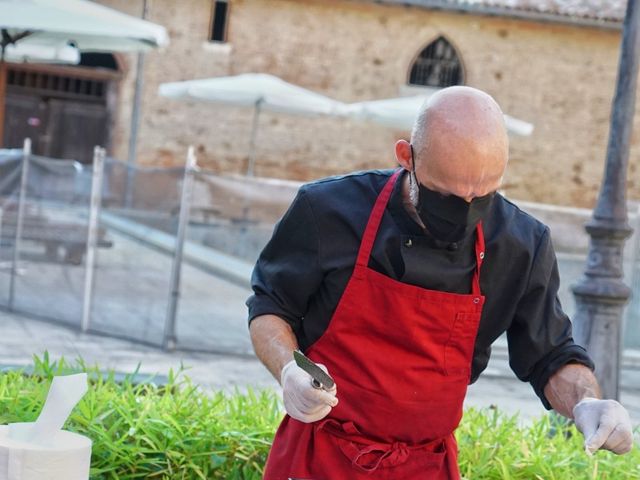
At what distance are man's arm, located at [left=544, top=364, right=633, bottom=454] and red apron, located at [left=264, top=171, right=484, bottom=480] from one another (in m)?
0.23

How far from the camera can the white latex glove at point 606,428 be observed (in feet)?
7.47

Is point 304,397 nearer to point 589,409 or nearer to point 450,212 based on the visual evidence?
point 450,212

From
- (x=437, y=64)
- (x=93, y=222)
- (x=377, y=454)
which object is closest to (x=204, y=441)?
(x=377, y=454)

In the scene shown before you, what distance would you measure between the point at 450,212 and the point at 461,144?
5.5 inches

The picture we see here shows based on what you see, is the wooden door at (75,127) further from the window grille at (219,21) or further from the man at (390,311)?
the man at (390,311)

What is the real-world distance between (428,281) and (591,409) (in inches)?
16.6

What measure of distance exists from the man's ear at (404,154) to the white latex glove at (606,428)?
2.01ft

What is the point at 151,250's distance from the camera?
9.31 m

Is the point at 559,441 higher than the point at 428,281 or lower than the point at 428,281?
lower

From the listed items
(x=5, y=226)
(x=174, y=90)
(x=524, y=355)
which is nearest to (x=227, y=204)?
(x=5, y=226)

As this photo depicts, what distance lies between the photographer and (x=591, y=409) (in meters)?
2.41

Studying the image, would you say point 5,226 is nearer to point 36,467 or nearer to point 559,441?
point 559,441

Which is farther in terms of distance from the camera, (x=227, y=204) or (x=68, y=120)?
(x=68, y=120)

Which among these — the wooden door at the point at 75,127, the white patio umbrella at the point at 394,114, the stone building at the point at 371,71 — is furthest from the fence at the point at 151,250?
the wooden door at the point at 75,127
